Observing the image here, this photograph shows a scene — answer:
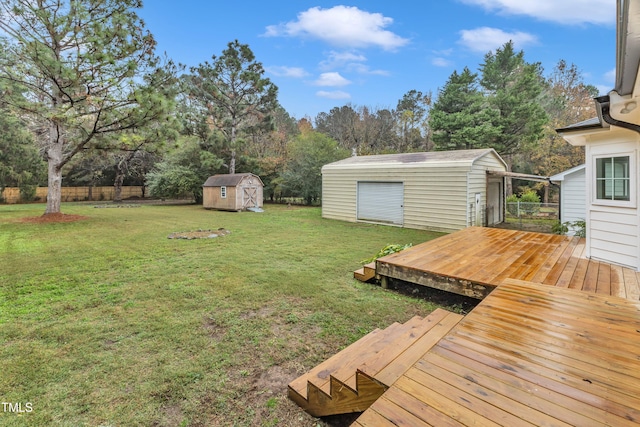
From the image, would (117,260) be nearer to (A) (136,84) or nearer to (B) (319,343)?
(B) (319,343)

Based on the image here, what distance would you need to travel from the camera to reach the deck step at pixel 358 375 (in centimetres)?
172

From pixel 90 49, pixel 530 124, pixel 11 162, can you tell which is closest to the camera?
pixel 90 49

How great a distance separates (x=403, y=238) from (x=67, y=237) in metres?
8.91

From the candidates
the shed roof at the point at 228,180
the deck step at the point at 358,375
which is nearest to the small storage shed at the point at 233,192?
the shed roof at the point at 228,180

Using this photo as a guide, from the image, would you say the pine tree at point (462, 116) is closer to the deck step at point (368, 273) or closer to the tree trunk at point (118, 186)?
the deck step at point (368, 273)

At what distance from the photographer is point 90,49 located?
29.6ft

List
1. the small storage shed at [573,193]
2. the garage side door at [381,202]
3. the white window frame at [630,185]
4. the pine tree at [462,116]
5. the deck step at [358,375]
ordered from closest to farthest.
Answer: the deck step at [358,375], the white window frame at [630,185], the small storage shed at [573,193], the garage side door at [381,202], the pine tree at [462,116]

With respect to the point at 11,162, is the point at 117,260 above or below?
below

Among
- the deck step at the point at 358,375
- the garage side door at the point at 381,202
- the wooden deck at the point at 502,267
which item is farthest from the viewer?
the garage side door at the point at 381,202

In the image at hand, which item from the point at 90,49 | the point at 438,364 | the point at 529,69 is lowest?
the point at 438,364

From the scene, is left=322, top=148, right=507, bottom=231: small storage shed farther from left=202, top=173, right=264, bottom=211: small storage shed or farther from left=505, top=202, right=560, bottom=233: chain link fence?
left=202, top=173, right=264, bottom=211: small storage shed

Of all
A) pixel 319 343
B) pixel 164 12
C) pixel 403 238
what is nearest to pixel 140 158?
pixel 164 12

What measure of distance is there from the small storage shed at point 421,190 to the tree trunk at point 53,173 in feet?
32.9

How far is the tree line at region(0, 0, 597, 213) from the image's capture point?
9086 mm
